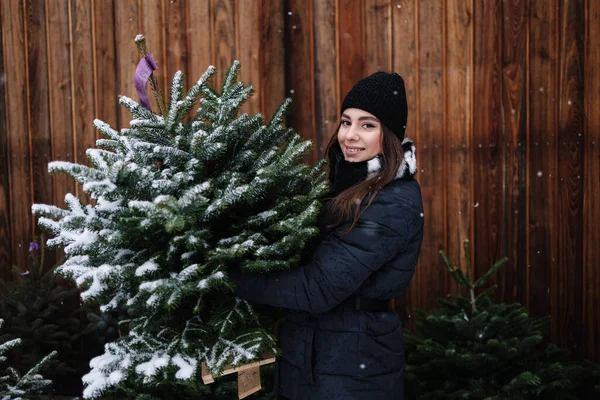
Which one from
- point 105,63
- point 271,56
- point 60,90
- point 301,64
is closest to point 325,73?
point 301,64

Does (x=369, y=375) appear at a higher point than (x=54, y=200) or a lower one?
lower

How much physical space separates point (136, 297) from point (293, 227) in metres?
0.51

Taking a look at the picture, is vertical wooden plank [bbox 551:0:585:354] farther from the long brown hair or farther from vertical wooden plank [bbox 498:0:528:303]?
the long brown hair

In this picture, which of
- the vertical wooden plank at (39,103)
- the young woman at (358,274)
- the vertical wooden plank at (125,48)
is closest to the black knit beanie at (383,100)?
the young woman at (358,274)

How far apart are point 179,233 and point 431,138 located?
240 centimetres

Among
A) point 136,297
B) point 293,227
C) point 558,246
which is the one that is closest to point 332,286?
point 293,227

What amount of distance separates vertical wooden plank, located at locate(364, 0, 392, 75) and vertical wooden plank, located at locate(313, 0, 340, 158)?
0.21m

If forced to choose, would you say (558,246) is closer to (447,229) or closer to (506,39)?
(447,229)

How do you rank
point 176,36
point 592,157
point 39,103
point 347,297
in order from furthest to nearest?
1. point 39,103
2. point 176,36
3. point 592,157
4. point 347,297

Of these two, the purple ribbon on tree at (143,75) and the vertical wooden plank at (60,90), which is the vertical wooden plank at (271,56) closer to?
the vertical wooden plank at (60,90)

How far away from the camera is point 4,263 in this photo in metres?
4.38

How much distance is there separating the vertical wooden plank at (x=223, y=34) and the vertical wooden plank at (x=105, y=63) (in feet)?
2.33

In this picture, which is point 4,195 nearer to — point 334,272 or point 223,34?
point 223,34

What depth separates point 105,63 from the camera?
4.22 m
